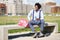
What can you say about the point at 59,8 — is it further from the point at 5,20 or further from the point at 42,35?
the point at 42,35

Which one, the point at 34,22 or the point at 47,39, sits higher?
the point at 34,22

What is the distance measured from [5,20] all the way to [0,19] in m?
0.19

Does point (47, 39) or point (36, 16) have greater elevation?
point (36, 16)

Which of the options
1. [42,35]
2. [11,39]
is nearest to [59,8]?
[42,35]

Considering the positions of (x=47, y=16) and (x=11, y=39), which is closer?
(x=11, y=39)

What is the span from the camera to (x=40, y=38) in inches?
214

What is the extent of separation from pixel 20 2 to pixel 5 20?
5.18 feet

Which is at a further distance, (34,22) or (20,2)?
(20,2)

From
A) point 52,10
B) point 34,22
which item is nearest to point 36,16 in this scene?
point 34,22

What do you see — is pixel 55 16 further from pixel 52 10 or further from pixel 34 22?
pixel 34 22

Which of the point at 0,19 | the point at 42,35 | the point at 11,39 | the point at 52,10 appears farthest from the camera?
the point at 52,10

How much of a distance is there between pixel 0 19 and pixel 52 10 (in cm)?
250

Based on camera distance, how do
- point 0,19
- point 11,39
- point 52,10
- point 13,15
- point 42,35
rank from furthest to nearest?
1. point 52,10
2. point 13,15
3. point 0,19
4. point 42,35
5. point 11,39

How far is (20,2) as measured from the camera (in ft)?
31.3
